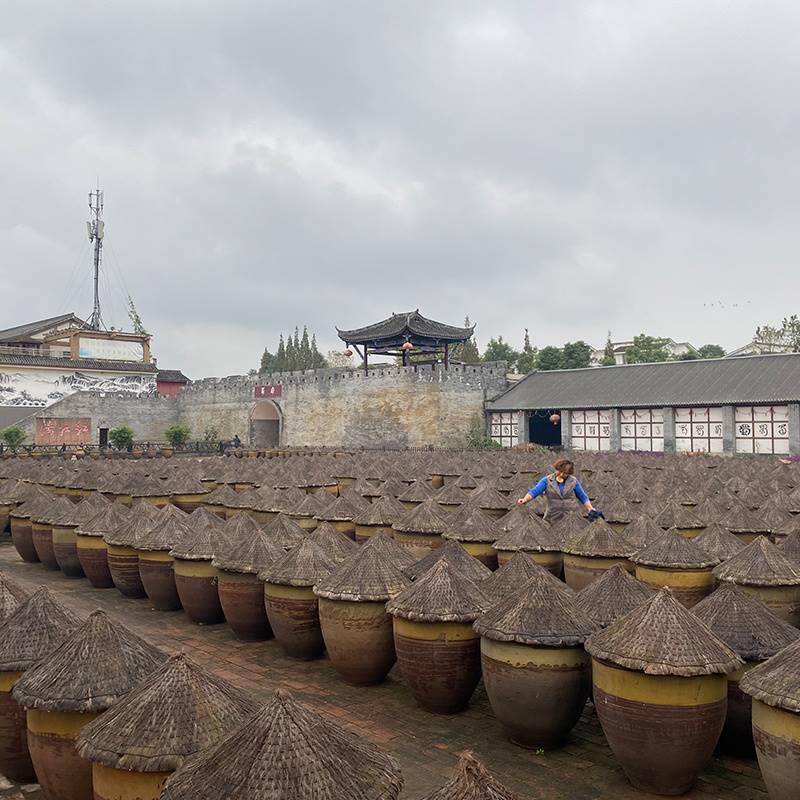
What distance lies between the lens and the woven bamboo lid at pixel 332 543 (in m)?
6.50

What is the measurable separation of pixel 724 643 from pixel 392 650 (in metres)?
2.35

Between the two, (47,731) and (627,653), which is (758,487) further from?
(47,731)

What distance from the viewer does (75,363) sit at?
132ft

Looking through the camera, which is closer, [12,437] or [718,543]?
[718,543]

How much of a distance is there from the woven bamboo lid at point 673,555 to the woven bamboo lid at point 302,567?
8.29ft

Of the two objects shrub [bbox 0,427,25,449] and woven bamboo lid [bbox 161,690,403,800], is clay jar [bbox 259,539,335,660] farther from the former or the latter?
shrub [bbox 0,427,25,449]

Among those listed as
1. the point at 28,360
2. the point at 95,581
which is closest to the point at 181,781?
the point at 95,581

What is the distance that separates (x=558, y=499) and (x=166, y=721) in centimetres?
561

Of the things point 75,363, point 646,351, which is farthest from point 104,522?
point 646,351

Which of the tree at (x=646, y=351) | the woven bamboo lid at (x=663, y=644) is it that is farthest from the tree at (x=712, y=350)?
the woven bamboo lid at (x=663, y=644)

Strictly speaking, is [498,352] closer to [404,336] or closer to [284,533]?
[404,336]

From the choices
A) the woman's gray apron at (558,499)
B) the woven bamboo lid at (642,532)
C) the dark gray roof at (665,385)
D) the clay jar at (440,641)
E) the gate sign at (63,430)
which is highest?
the dark gray roof at (665,385)

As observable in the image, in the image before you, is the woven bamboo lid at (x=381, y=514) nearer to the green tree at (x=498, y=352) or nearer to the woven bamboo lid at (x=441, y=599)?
the woven bamboo lid at (x=441, y=599)

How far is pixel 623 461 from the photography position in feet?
59.3
